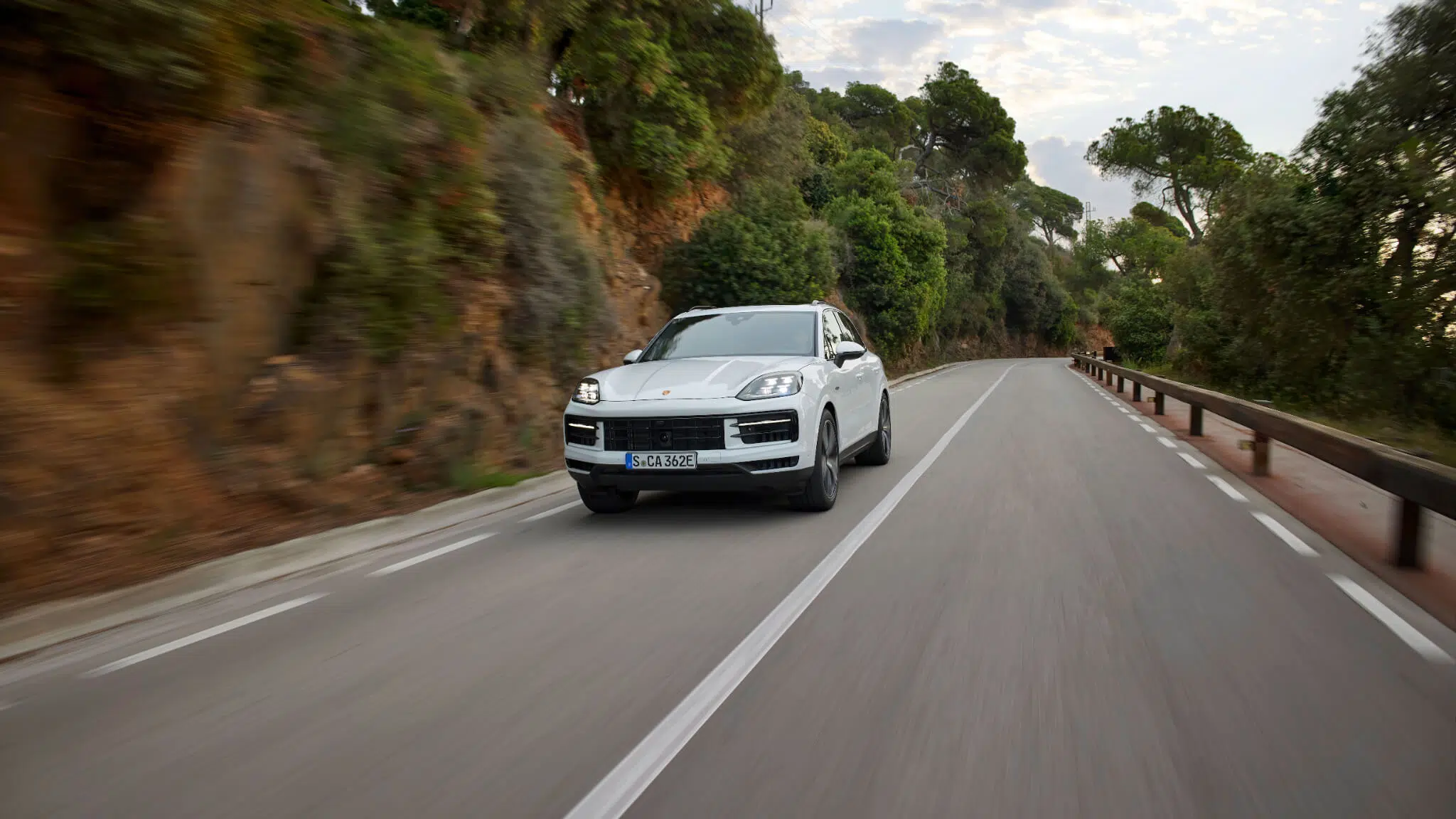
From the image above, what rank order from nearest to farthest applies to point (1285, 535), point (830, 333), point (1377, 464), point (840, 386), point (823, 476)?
point (1377, 464) < point (1285, 535) < point (823, 476) < point (840, 386) < point (830, 333)

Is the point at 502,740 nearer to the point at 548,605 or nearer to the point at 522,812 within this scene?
the point at 522,812

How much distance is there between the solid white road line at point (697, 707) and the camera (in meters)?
3.24

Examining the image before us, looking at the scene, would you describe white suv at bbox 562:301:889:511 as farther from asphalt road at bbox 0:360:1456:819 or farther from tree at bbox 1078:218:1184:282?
tree at bbox 1078:218:1184:282

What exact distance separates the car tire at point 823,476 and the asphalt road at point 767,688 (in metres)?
0.73

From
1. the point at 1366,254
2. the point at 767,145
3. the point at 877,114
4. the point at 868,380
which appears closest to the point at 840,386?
the point at 868,380

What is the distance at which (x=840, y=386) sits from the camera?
30.5 feet

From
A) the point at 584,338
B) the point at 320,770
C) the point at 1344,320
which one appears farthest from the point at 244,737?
the point at 1344,320

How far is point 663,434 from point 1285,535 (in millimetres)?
4486

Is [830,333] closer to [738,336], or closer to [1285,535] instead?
[738,336]

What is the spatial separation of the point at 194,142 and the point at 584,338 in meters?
7.15

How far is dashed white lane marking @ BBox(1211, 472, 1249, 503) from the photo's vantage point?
910 cm

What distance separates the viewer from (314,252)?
8281 millimetres

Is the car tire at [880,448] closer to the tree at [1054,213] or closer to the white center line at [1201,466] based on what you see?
the white center line at [1201,466]


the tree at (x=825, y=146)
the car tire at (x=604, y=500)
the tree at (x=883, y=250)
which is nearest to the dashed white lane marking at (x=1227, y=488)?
the car tire at (x=604, y=500)
